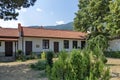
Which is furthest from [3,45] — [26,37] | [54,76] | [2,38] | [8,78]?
[54,76]

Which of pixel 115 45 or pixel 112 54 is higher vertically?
pixel 115 45

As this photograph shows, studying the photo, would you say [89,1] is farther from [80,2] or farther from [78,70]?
[78,70]

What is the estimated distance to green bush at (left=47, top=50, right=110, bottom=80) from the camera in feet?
21.5

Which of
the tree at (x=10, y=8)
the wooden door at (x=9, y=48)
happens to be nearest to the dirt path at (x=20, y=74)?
the tree at (x=10, y=8)

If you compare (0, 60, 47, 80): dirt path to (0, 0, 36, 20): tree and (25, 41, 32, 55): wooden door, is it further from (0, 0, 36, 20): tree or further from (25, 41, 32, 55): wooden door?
(25, 41, 32, 55): wooden door

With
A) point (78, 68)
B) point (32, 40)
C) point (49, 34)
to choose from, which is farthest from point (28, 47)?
point (78, 68)

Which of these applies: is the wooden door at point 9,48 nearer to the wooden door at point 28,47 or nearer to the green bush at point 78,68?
the wooden door at point 28,47

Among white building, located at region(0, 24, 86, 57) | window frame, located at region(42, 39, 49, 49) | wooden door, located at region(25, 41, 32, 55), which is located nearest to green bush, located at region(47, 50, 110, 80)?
white building, located at region(0, 24, 86, 57)

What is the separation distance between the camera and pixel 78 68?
6.68m

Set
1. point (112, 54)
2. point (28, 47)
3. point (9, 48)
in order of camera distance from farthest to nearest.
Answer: point (112, 54) < point (28, 47) < point (9, 48)

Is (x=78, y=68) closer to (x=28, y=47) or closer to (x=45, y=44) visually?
(x=28, y=47)

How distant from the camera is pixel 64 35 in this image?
40125mm

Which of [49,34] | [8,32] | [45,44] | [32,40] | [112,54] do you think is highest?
[8,32]

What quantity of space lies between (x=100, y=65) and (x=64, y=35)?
33.5 meters
